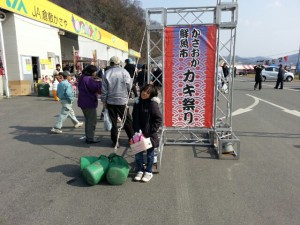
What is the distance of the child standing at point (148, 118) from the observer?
403 centimetres

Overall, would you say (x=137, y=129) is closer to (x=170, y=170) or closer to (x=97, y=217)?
(x=170, y=170)

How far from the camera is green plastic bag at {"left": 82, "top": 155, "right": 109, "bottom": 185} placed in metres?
3.78

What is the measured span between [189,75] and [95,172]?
279 centimetres

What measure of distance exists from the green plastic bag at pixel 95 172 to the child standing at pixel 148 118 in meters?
0.54

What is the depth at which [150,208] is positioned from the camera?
128 inches

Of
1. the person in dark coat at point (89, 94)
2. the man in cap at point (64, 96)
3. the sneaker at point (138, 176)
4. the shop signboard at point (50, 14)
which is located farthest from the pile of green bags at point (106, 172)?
the shop signboard at point (50, 14)

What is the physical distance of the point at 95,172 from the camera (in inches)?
149

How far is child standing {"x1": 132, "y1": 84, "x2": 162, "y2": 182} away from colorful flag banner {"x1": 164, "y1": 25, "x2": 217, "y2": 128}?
1409mm

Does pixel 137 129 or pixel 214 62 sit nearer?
pixel 137 129

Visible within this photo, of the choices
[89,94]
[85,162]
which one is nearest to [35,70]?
[89,94]

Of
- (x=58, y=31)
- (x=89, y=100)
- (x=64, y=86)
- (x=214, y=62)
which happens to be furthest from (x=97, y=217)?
(x=58, y=31)

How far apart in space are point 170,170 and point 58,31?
694 inches

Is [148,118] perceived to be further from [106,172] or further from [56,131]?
[56,131]

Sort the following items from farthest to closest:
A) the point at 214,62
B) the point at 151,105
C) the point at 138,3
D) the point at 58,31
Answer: the point at 138,3 < the point at 58,31 < the point at 214,62 < the point at 151,105
